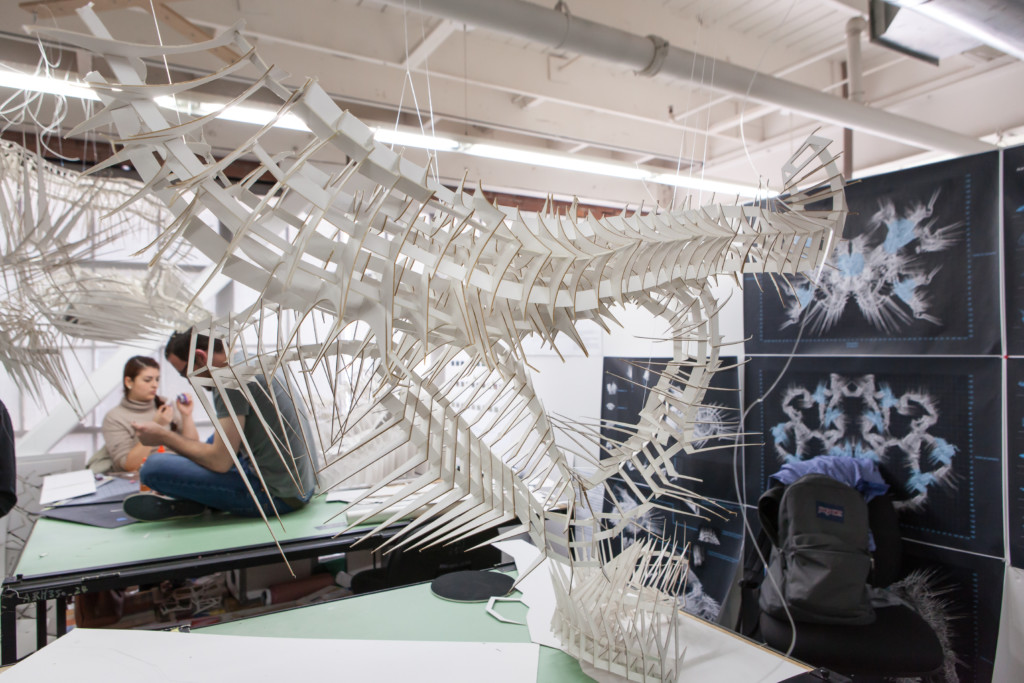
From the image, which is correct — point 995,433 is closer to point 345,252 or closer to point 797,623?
point 797,623

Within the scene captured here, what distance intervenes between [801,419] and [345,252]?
2.29 m

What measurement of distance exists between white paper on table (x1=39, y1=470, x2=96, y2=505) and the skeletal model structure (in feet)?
7.92

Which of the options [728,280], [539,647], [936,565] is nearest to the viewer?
[539,647]

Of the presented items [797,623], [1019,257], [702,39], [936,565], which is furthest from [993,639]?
[702,39]

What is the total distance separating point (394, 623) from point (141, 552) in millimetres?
1086

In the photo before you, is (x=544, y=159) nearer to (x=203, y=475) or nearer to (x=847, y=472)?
(x=847, y=472)

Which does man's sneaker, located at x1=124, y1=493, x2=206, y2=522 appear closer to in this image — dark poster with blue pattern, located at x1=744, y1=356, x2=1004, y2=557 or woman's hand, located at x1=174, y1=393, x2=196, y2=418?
woman's hand, located at x1=174, y1=393, x2=196, y2=418

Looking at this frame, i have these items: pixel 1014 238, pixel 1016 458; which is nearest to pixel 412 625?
pixel 1016 458

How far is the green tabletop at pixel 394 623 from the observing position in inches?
58.3

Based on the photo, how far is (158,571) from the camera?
1.94 meters

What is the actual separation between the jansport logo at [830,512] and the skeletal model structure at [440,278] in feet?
2.69

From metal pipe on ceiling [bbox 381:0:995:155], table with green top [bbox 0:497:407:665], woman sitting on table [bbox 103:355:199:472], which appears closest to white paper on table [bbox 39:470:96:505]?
woman sitting on table [bbox 103:355:199:472]

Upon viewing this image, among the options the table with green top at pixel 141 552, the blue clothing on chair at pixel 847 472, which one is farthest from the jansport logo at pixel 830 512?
the table with green top at pixel 141 552

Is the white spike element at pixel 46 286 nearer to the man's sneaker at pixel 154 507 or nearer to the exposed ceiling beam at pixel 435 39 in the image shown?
the man's sneaker at pixel 154 507
